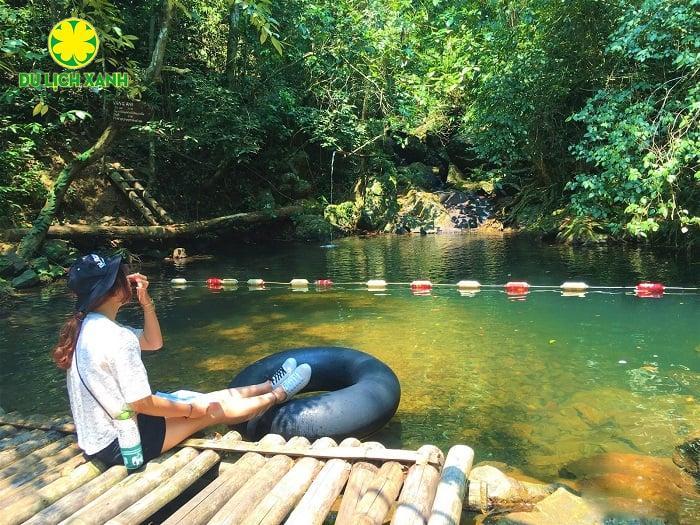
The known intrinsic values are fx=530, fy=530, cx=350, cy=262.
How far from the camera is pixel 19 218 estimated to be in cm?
→ 1109

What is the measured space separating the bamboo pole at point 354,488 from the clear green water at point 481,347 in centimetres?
114

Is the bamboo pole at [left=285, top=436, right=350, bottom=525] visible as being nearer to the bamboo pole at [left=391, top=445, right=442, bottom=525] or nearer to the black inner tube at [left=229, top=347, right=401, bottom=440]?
the bamboo pole at [left=391, top=445, right=442, bottom=525]

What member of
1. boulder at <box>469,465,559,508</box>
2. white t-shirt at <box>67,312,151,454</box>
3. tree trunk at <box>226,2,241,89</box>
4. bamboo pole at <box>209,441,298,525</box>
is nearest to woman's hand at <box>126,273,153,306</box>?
white t-shirt at <box>67,312,151,454</box>

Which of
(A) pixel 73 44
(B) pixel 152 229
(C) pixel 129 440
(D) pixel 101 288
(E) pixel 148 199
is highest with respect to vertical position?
(A) pixel 73 44

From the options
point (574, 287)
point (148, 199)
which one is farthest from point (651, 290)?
point (148, 199)

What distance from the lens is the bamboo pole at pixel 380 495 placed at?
Answer: 7.30ft

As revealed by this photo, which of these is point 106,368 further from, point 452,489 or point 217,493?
point 452,489

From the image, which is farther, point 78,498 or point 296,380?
point 296,380

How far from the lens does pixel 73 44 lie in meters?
7.15

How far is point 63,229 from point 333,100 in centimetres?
796

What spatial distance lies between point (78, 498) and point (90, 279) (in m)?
0.99

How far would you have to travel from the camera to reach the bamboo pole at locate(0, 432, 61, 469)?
9.53 feet

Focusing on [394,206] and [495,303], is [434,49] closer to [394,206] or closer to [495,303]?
[394,206]

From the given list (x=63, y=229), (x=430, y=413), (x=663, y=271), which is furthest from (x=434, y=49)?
(x=430, y=413)
